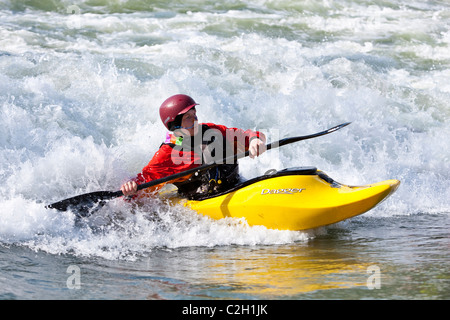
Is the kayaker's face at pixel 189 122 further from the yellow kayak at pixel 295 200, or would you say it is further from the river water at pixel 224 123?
the river water at pixel 224 123

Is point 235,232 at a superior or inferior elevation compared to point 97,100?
inferior

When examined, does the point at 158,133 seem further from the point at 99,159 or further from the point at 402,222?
the point at 402,222

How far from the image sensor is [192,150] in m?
5.04

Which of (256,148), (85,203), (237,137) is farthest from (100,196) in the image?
(256,148)

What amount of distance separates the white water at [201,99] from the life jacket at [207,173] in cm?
25

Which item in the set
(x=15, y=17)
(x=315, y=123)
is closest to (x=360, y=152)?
(x=315, y=123)

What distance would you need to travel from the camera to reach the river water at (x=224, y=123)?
381cm

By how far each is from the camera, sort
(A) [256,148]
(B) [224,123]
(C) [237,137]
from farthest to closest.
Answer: (B) [224,123], (C) [237,137], (A) [256,148]

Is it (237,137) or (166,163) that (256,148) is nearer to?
(237,137)

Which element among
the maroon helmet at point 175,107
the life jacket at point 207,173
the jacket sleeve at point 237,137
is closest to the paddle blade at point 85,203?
the life jacket at point 207,173

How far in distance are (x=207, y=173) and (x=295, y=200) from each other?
81 centimetres

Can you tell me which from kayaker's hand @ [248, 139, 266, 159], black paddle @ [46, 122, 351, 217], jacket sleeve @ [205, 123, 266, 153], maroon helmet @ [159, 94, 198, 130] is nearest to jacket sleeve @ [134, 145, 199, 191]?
black paddle @ [46, 122, 351, 217]

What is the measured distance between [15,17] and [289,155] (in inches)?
260
